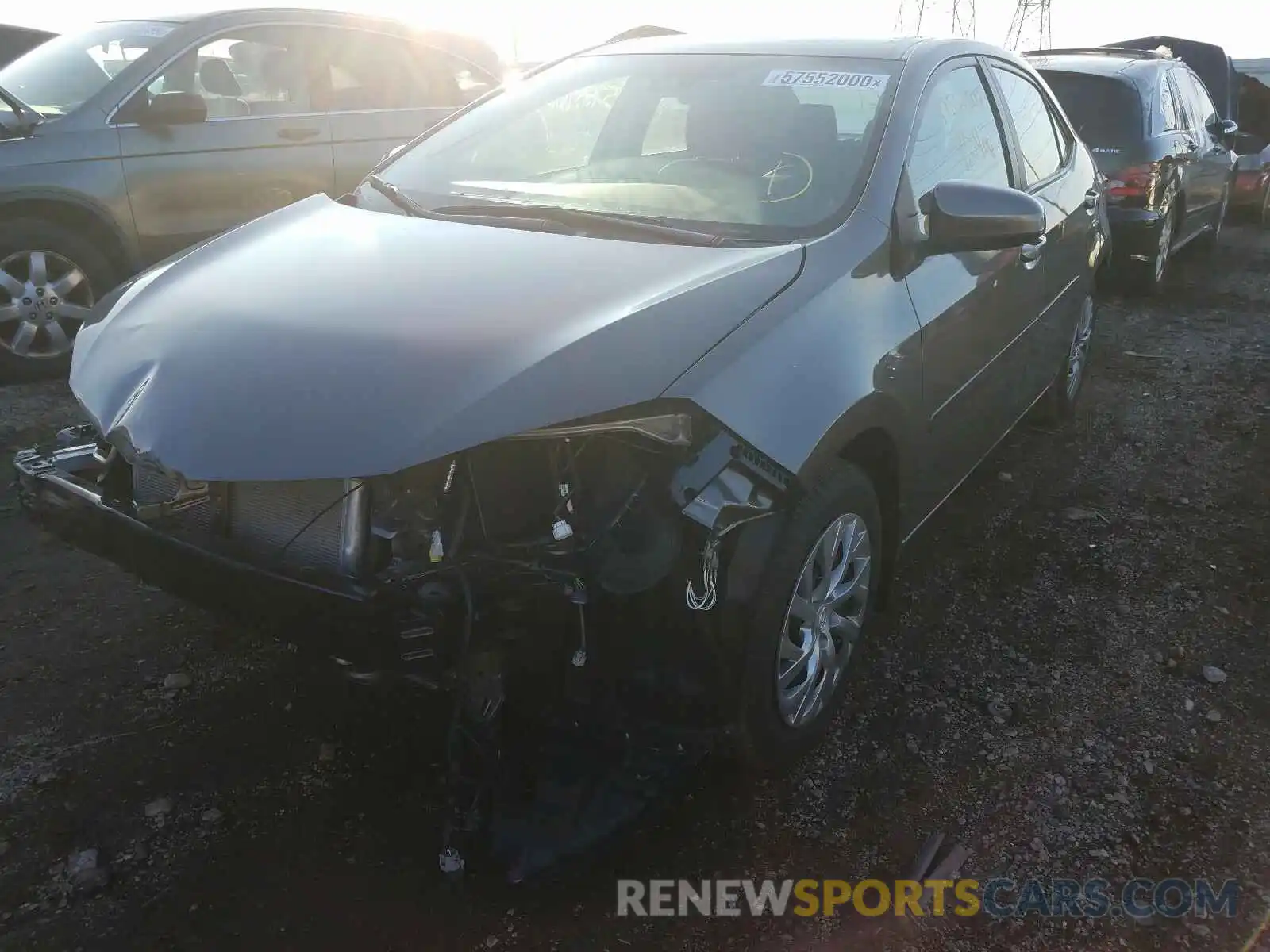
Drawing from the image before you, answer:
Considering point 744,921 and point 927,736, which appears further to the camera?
point 927,736

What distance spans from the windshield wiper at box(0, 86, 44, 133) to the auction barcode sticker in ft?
12.6

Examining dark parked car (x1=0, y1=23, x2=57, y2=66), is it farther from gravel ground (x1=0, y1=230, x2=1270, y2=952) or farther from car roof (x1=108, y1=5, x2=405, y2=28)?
gravel ground (x1=0, y1=230, x2=1270, y2=952)

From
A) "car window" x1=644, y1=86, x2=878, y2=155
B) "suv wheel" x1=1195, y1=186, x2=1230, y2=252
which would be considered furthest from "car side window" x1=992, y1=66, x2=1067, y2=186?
"suv wheel" x1=1195, y1=186, x2=1230, y2=252

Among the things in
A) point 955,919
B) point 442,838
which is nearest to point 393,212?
point 442,838

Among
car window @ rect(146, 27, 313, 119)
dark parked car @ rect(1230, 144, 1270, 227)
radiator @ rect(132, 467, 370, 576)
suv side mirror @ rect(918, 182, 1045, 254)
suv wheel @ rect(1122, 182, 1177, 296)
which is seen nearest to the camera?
radiator @ rect(132, 467, 370, 576)

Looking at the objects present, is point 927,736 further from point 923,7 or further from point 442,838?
point 923,7

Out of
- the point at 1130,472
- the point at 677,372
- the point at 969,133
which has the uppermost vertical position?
the point at 969,133

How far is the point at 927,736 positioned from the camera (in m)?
2.67

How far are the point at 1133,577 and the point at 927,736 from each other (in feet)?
4.31

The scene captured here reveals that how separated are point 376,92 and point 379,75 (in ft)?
0.44

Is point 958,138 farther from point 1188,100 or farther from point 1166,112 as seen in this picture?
point 1188,100

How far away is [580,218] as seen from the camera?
270 centimetres

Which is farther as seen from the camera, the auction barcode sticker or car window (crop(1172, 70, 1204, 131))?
car window (crop(1172, 70, 1204, 131))

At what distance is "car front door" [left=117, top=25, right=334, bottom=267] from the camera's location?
16.9ft
